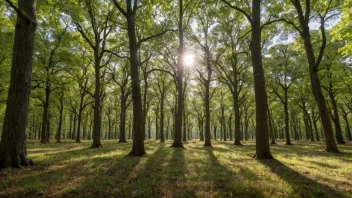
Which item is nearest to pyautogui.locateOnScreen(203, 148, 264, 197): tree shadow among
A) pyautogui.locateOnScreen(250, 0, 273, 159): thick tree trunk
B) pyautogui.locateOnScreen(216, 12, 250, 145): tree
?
pyautogui.locateOnScreen(250, 0, 273, 159): thick tree trunk

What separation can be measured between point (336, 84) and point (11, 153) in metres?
29.4

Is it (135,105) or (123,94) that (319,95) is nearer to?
(135,105)

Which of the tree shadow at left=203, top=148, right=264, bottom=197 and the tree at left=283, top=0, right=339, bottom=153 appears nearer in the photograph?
the tree shadow at left=203, top=148, right=264, bottom=197

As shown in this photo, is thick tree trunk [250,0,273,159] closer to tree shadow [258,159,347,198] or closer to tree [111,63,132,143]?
tree shadow [258,159,347,198]

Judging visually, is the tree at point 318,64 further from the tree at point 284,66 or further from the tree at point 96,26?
the tree at point 96,26

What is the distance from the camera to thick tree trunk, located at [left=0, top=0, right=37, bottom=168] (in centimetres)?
652

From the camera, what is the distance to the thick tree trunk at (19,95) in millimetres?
6520

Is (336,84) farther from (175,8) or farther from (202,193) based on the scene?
(202,193)

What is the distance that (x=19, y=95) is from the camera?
6711mm

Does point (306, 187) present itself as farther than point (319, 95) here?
No

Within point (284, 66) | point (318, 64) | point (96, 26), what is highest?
point (96, 26)

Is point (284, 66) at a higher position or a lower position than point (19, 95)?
higher

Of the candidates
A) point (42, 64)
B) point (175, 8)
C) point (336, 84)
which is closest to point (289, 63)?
point (336, 84)

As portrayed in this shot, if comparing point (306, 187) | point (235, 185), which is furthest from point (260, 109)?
point (235, 185)
